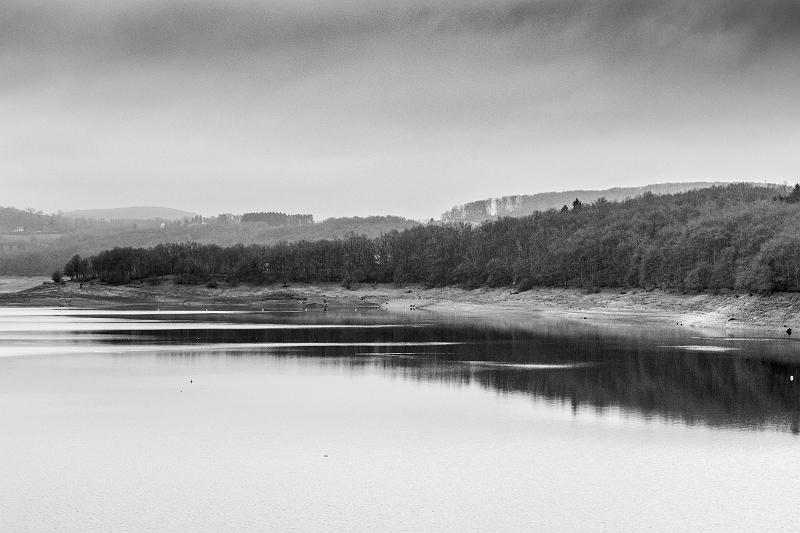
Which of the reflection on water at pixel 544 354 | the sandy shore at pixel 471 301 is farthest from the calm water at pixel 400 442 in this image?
the sandy shore at pixel 471 301

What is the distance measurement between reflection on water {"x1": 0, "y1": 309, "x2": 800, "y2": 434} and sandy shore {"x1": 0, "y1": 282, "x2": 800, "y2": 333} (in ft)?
29.5

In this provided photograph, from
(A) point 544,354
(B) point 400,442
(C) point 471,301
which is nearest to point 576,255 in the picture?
(C) point 471,301

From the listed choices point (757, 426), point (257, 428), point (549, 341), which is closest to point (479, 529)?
point (257, 428)

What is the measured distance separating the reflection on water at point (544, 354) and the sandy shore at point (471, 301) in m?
8.98

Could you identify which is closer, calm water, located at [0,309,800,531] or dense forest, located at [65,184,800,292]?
calm water, located at [0,309,800,531]

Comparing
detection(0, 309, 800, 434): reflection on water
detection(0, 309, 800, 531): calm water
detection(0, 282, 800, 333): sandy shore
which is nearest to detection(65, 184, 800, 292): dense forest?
detection(0, 282, 800, 333): sandy shore

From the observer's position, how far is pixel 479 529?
15250 mm

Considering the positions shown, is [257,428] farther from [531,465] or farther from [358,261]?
[358,261]

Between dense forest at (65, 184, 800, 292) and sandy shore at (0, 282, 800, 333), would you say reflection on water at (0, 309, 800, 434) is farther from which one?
dense forest at (65, 184, 800, 292)

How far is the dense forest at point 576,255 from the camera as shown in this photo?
86875 millimetres

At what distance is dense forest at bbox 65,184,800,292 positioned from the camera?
285 ft

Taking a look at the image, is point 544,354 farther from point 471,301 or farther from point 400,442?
point 471,301

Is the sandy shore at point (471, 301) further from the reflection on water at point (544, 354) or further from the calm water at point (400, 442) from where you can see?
the calm water at point (400, 442)

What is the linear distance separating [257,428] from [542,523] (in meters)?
10.9
